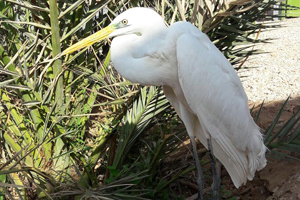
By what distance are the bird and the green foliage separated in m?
0.29

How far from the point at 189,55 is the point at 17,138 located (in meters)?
1.34

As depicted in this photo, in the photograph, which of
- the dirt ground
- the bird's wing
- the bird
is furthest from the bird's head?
the dirt ground

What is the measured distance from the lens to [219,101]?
226 cm

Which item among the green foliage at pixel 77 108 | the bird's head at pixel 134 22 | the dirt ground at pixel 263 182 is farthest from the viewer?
the dirt ground at pixel 263 182

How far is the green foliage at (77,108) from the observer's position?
246 cm

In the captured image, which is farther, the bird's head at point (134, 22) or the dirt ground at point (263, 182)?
the dirt ground at point (263, 182)

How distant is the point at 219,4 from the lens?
7.82ft

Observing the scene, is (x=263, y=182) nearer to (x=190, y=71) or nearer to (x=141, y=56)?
(x=190, y=71)

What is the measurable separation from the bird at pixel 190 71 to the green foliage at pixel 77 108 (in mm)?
285

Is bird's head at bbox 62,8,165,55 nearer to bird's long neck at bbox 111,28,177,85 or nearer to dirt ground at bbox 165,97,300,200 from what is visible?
bird's long neck at bbox 111,28,177,85

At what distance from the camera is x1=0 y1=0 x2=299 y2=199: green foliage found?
2457 mm

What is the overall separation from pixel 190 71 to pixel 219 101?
31cm

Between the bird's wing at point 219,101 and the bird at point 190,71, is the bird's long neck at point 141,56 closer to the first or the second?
the bird at point 190,71

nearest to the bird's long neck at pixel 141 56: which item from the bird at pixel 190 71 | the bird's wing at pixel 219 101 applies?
the bird at pixel 190 71
